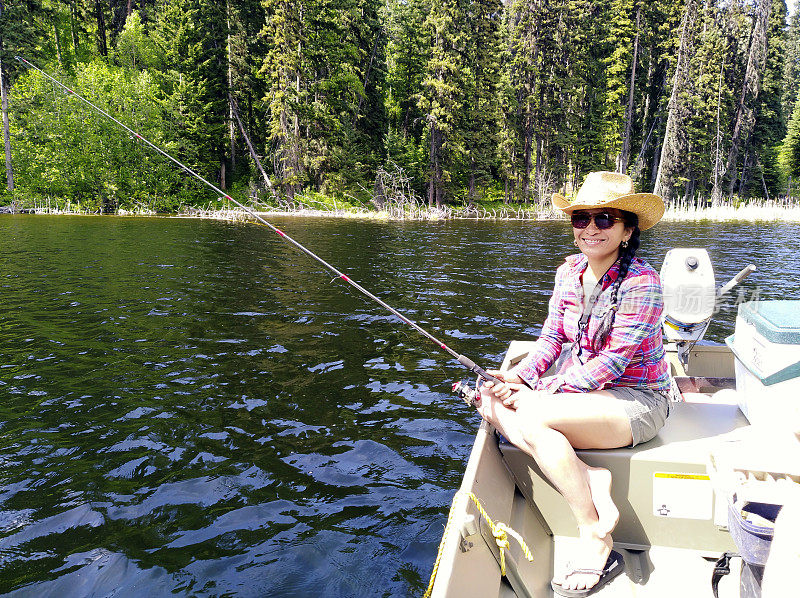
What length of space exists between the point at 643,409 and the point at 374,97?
4595cm

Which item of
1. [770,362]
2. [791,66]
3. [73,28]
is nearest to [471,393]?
[770,362]

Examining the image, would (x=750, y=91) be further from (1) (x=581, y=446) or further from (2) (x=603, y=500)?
(2) (x=603, y=500)

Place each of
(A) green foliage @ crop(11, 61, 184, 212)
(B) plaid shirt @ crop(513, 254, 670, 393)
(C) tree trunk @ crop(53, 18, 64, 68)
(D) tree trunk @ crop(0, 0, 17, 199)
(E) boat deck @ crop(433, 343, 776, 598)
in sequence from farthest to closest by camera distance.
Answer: (C) tree trunk @ crop(53, 18, 64, 68) < (A) green foliage @ crop(11, 61, 184, 212) < (D) tree trunk @ crop(0, 0, 17, 199) < (B) plaid shirt @ crop(513, 254, 670, 393) < (E) boat deck @ crop(433, 343, 776, 598)

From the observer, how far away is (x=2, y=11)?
35.6 metres

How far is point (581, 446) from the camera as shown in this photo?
323 centimetres

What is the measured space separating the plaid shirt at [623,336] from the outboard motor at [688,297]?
1870mm

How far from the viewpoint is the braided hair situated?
11.0 ft

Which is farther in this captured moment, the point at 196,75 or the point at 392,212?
the point at 196,75

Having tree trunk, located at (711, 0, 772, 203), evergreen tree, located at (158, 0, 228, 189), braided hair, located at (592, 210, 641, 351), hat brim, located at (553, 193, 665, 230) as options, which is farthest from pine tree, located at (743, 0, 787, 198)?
braided hair, located at (592, 210, 641, 351)

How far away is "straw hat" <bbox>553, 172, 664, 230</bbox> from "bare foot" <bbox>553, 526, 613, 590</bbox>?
1.77m

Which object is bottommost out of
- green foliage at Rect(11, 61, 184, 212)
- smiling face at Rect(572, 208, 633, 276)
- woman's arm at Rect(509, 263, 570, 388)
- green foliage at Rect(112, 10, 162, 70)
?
woman's arm at Rect(509, 263, 570, 388)

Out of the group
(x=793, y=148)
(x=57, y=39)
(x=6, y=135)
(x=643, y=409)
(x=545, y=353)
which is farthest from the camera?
(x=793, y=148)

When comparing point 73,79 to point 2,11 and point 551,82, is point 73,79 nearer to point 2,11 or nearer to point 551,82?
point 2,11

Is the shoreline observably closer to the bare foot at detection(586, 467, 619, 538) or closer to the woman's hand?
the woman's hand
